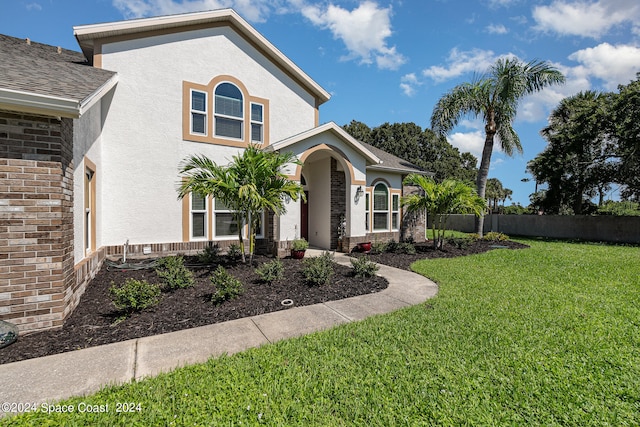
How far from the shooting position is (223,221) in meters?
10.0

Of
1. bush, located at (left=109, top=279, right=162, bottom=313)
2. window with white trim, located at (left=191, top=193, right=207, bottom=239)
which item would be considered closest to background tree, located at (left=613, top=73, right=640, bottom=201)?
window with white trim, located at (left=191, top=193, right=207, bottom=239)

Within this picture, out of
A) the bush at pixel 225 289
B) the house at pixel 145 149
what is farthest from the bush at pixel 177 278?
the house at pixel 145 149

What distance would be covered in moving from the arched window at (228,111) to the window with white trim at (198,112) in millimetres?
396

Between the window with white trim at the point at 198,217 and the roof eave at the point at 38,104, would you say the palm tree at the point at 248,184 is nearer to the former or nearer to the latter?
the window with white trim at the point at 198,217

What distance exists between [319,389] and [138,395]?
70.2 inches

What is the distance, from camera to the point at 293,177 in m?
9.74

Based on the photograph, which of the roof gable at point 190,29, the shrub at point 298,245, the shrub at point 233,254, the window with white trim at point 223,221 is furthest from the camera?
the window with white trim at point 223,221

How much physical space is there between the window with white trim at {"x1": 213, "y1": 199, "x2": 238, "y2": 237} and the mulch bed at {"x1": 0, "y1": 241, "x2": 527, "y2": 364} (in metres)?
2.16

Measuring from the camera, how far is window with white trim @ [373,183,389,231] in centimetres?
1283

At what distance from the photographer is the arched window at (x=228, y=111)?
32.6 ft

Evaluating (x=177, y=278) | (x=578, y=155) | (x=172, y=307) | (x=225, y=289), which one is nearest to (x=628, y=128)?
(x=578, y=155)

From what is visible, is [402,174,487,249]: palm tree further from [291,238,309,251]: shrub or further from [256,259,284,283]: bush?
[256,259,284,283]: bush

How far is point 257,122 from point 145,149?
3.93 metres

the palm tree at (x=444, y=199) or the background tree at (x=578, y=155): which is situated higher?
the background tree at (x=578, y=155)
